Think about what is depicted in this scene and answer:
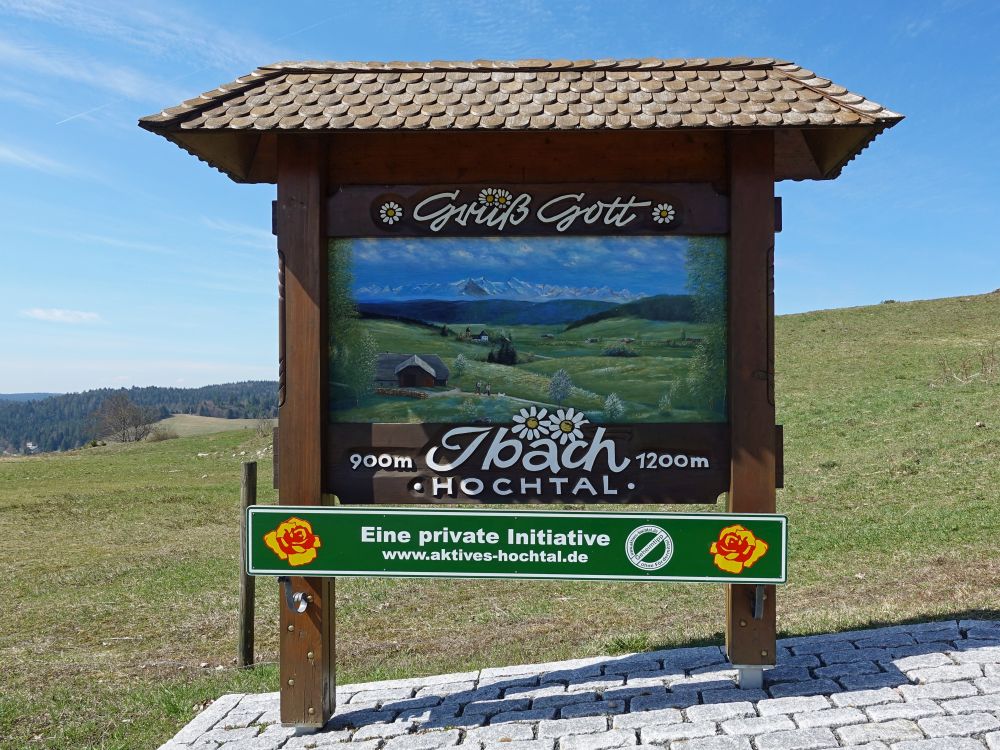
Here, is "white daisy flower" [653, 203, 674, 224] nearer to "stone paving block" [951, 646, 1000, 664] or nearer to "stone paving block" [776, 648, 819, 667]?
"stone paving block" [776, 648, 819, 667]

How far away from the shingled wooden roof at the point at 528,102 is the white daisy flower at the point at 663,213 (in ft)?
1.98

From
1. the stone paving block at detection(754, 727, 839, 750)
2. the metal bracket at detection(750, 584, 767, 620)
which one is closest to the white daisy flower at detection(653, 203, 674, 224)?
the metal bracket at detection(750, 584, 767, 620)

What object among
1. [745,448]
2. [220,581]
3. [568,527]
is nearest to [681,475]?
Answer: [745,448]

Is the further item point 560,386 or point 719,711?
point 560,386

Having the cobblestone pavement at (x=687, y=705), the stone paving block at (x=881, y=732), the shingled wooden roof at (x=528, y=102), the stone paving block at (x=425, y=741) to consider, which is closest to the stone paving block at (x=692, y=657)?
the cobblestone pavement at (x=687, y=705)

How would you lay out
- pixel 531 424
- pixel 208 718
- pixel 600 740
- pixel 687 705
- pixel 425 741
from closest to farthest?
pixel 600 740
pixel 425 741
pixel 687 705
pixel 531 424
pixel 208 718

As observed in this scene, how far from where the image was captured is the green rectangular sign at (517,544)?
17.4ft

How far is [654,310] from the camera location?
554 centimetres

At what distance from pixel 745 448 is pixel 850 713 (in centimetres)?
179

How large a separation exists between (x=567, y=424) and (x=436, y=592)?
588 cm

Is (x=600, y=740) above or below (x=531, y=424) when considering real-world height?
below

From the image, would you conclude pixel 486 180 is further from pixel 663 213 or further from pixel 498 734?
pixel 498 734

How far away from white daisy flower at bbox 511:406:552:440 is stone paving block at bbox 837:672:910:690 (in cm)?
271

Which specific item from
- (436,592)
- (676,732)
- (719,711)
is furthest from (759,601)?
(436,592)
